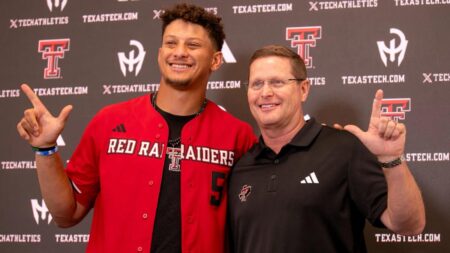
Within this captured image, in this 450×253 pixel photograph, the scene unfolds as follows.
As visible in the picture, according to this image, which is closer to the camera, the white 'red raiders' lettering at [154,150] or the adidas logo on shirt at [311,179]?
the adidas logo on shirt at [311,179]

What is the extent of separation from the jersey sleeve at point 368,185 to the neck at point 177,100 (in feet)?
2.28

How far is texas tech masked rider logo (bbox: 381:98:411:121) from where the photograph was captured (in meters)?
2.56

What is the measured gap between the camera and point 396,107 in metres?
2.57

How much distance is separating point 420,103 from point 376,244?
2.32 feet

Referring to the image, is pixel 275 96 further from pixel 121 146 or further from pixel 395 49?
pixel 395 49

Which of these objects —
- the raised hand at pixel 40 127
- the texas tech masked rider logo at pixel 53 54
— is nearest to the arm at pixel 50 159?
the raised hand at pixel 40 127

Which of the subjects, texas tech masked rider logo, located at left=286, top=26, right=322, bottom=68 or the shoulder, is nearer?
the shoulder

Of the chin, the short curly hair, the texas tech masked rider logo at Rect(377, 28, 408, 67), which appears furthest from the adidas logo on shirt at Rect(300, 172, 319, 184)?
the texas tech masked rider logo at Rect(377, 28, 408, 67)

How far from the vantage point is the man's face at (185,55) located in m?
2.13

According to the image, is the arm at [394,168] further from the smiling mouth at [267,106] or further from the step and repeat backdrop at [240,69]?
the step and repeat backdrop at [240,69]

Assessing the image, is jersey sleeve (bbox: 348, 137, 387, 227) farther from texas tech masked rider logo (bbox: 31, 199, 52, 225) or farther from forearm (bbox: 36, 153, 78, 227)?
texas tech masked rider logo (bbox: 31, 199, 52, 225)

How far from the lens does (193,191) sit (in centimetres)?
205

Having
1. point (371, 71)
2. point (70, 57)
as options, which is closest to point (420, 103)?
point (371, 71)

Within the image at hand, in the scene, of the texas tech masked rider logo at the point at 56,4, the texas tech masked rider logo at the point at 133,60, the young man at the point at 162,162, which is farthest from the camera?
→ the texas tech masked rider logo at the point at 56,4
